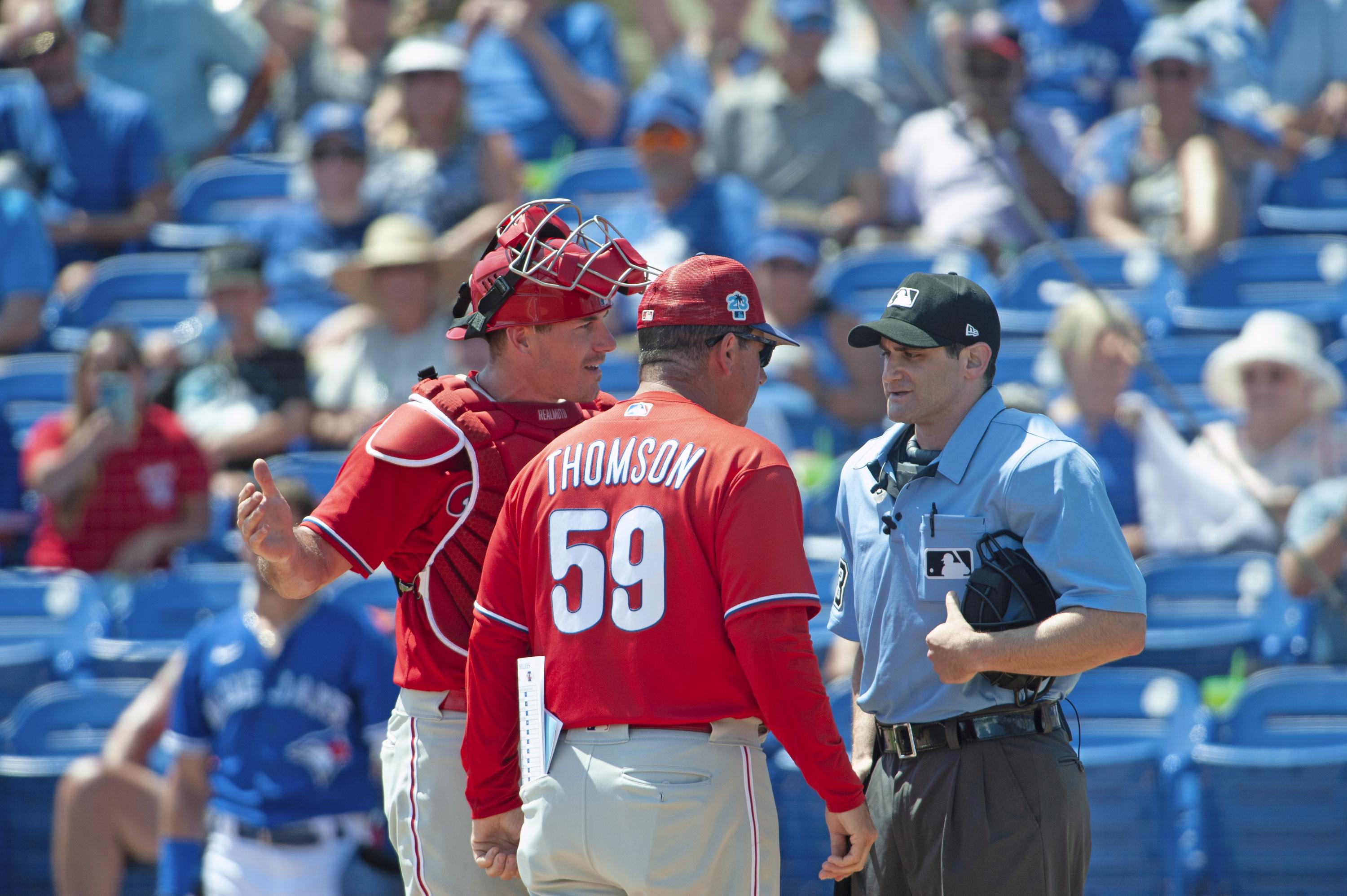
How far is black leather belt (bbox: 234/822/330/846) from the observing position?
14.0ft

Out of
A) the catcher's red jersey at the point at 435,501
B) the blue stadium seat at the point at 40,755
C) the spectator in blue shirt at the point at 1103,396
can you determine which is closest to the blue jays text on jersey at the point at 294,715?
the blue stadium seat at the point at 40,755

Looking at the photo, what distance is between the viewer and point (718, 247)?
6609mm

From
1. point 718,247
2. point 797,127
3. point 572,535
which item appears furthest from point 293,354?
point 572,535

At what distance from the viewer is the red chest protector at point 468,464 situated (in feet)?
8.87

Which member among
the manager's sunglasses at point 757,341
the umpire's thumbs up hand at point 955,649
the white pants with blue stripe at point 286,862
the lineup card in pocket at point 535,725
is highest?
the manager's sunglasses at point 757,341

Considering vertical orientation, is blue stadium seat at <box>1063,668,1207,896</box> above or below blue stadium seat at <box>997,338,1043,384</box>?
below

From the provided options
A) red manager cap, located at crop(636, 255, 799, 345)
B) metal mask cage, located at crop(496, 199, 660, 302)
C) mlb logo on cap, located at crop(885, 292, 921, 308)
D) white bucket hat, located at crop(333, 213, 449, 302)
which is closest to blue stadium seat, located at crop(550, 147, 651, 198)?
white bucket hat, located at crop(333, 213, 449, 302)

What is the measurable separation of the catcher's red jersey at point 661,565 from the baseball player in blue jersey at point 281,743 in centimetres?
206

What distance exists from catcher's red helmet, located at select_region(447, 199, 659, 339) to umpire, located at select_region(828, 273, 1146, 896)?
478 millimetres

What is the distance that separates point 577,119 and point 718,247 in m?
1.50

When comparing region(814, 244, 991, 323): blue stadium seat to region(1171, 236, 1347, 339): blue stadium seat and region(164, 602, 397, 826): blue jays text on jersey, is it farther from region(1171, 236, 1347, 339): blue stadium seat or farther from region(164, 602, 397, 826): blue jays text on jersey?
region(164, 602, 397, 826): blue jays text on jersey

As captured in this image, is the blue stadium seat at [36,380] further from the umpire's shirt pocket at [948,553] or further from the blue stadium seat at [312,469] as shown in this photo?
the umpire's shirt pocket at [948,553]

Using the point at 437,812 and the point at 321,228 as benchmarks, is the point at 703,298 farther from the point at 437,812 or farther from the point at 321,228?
the point at 321,228

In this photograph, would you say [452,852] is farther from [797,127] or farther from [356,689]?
[797,127]
